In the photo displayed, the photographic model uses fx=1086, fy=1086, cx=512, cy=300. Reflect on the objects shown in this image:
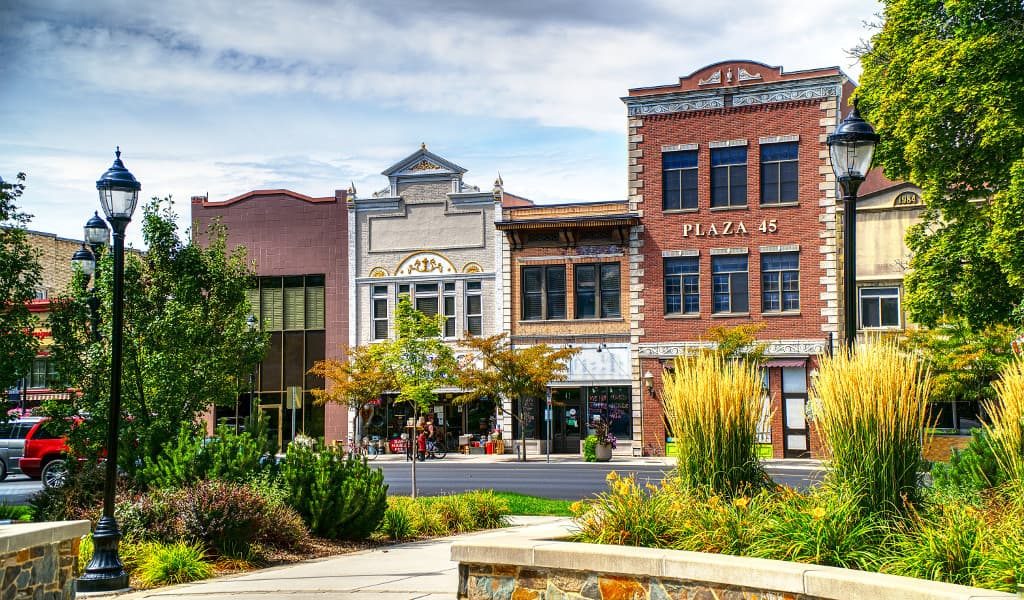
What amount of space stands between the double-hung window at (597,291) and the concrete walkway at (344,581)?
26.9 meters

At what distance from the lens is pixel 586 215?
40125 mm

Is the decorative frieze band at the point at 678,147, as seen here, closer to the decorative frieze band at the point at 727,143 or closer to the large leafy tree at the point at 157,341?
the decorative frieze band at the point at 727,143

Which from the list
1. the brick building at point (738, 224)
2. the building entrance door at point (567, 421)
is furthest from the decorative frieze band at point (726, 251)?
the building entrance door at point (567, 421)

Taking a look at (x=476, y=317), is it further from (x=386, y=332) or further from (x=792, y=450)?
(x=792, y=450)

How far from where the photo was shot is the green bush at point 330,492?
1429 centimetres

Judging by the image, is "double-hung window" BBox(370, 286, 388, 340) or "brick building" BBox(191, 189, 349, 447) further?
"brick building" BBox(191, 189, 349, 447)

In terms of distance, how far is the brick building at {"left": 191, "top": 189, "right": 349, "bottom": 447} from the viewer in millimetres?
44500

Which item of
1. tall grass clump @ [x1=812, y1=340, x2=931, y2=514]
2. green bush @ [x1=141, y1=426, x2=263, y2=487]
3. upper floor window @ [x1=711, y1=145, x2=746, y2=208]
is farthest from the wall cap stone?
upper floor window @ [x1=711, y1=145, x2=746, y2=208]

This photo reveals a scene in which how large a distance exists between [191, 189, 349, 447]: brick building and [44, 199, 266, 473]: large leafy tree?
2815 cm

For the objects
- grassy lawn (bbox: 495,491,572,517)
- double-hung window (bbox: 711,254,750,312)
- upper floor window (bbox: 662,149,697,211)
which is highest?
upper floor window (bbox: 662,149,697,211)

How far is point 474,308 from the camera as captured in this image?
42375 mm

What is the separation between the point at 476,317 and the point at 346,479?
90.9ft

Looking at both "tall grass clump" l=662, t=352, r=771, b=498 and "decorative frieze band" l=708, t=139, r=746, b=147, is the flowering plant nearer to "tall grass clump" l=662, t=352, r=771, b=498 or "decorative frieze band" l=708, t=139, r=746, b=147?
"decorative frieze band" l=708, t=139, r=746, b=147

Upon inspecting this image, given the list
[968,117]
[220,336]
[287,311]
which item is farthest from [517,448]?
[220,336]
